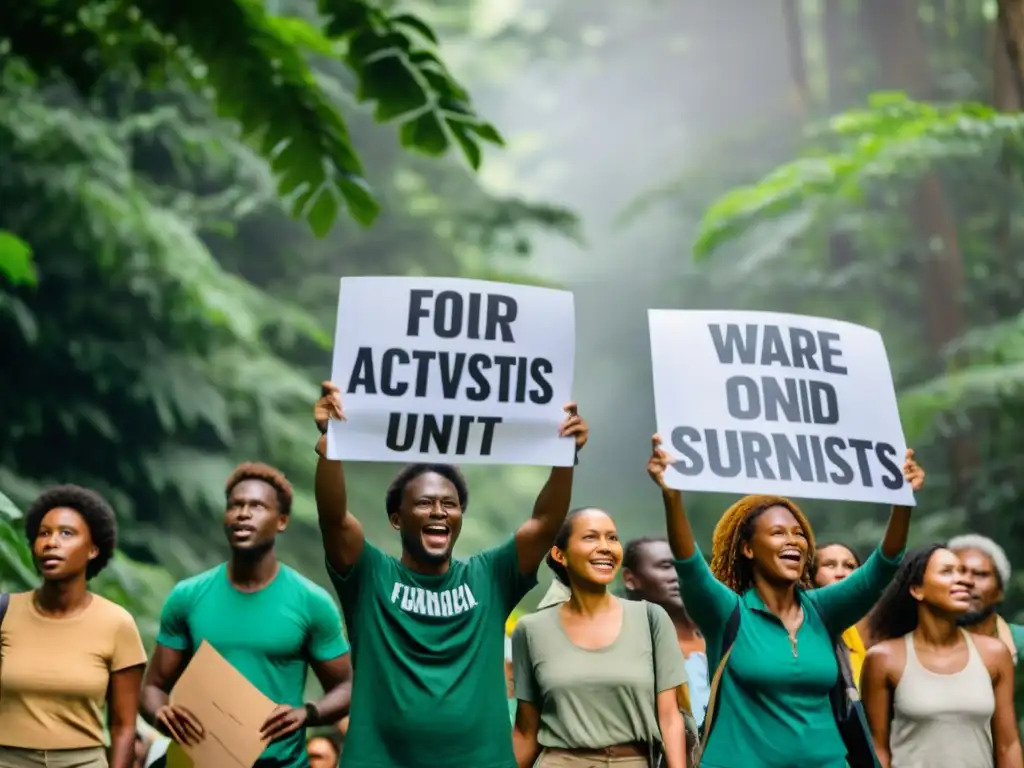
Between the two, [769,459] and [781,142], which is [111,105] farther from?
[781,142]

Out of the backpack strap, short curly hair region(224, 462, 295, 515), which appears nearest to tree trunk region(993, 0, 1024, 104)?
the backpack strap

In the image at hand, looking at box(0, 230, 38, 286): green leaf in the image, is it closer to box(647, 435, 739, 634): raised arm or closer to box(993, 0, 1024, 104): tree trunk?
box(647, 435, 739, 634): raised arm

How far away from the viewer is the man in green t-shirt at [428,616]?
4.27 meters

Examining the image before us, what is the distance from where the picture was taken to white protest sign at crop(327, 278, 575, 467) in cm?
455

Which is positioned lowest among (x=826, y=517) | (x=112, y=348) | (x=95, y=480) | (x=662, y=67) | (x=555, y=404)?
(x=555, y=404)

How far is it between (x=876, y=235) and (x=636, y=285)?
31.0ft

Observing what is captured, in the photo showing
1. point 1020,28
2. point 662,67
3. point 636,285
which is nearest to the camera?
point 1020,28

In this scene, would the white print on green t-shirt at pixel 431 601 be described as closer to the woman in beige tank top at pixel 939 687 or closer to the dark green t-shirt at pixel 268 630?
the dark green t-shirt at pixel 268 630

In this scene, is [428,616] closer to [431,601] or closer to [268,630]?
[431,601]

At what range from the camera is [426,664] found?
4.36 metres

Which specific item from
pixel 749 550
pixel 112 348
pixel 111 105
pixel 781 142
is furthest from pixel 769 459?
pixel 781 142

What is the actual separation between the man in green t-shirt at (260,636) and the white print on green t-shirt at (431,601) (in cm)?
55

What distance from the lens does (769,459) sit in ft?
15.3

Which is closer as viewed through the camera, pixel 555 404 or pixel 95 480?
pixel 555 404
